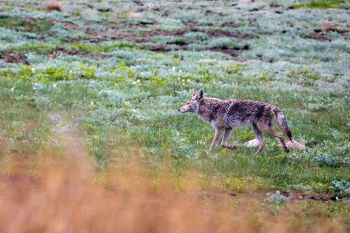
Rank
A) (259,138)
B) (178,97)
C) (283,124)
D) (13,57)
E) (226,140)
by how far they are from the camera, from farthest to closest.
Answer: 1. (13,57)
2. (178,97)
3. (226,140)
4. (259,138)
5. (283,124)

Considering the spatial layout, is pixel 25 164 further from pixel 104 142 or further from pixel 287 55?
pixel 287 55

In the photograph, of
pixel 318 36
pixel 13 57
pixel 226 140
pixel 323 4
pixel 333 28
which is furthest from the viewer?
pixel 323 4

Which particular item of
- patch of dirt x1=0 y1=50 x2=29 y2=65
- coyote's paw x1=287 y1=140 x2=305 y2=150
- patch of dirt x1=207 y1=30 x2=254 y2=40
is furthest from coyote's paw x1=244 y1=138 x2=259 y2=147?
patch of dirt x1=207 y1=30 x2=254 y2=40

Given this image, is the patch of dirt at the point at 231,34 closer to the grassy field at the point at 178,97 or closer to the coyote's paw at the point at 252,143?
the grassy field at the point at 178,97

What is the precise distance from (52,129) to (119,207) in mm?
10349

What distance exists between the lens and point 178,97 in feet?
64.6

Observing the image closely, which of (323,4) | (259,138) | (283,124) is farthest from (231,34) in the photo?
(283,124)

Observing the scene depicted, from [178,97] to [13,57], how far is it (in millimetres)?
9687

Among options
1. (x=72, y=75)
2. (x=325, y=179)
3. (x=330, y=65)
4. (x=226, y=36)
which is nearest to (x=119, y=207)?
(x=325, y=179)

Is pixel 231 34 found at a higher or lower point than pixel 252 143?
lower

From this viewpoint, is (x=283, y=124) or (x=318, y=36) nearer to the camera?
(x=283, y=124)

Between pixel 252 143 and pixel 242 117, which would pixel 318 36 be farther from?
pixel 242 117

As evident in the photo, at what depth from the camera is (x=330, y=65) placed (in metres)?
28.9

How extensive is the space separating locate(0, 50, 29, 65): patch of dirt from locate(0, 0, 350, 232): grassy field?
66mm
